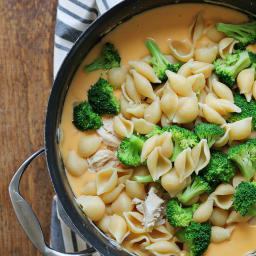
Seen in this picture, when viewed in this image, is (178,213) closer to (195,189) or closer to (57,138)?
(195,189)

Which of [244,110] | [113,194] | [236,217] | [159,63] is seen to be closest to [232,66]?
[244,110]

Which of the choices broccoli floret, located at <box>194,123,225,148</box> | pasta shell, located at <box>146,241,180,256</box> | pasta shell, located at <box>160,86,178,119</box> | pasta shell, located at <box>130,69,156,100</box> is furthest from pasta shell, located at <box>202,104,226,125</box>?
pasta shell, located at <box>146,241,180,256</box>

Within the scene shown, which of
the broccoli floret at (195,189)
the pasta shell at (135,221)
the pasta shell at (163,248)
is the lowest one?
the pasta shell at (163,248)

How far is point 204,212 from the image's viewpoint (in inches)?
69.2

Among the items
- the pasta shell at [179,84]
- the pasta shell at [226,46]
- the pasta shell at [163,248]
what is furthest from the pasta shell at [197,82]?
the pasta shell at [163,248]

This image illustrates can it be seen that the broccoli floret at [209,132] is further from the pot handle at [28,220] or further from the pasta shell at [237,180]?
the pot handle at [28,220]

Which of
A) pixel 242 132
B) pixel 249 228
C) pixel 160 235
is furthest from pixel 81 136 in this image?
pixel 249 228

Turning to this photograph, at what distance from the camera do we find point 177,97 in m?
1.77

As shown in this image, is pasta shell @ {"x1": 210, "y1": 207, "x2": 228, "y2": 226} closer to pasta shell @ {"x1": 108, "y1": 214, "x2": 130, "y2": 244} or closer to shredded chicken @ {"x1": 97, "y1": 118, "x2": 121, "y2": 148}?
pasta shell @ {"x1": 108, "y1": 214, "x2": 130, "y2": 244}

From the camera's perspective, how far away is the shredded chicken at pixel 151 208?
1770mm

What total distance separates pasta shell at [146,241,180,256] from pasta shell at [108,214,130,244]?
12cm

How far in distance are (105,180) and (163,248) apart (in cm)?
39

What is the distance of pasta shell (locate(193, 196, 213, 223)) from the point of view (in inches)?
69.3

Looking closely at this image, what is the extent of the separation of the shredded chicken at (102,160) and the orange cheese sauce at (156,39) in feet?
0.36
